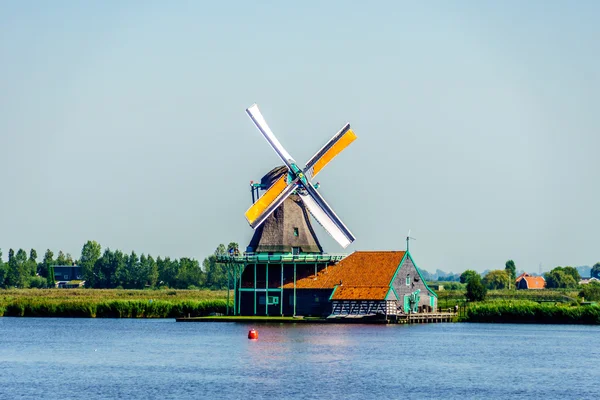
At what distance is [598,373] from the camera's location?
46.0m

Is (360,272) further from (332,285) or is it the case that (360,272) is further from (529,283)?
(529,283)

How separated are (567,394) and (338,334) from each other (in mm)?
22174

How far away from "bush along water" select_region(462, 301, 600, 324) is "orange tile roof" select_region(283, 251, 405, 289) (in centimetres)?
666

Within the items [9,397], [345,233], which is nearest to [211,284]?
[345,233]

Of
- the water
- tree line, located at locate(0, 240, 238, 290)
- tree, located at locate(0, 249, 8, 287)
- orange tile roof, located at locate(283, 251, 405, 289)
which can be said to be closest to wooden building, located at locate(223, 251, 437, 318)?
orange tile roof, located at locate(283, 251, 405, 289)

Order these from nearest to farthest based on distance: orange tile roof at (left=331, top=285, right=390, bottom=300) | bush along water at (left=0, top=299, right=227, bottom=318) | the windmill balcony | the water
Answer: the water
orange tile roof at (left=331, top=285, right=390, bottom=300)
the windmill balcony
bush along water at (left=0, top=299, right=227, bottom=318)

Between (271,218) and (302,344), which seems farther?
(271,218)

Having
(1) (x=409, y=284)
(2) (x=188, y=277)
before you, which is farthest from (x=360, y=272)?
(2) (x=188, y=277)

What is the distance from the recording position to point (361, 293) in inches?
2714

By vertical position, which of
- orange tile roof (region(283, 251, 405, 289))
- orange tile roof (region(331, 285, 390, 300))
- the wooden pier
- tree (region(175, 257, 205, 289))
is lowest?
the wooden pier

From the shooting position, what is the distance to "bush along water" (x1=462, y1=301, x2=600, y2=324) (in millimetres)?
72312

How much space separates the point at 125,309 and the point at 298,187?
15.9 meters

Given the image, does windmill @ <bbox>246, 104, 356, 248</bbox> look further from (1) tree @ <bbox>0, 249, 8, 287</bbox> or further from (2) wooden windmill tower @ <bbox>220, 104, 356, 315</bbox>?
(1) tree @ <bbox>0, 249, 8, 287</bbox>

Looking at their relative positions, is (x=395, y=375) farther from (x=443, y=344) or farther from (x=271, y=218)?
(x=271, y=218)
